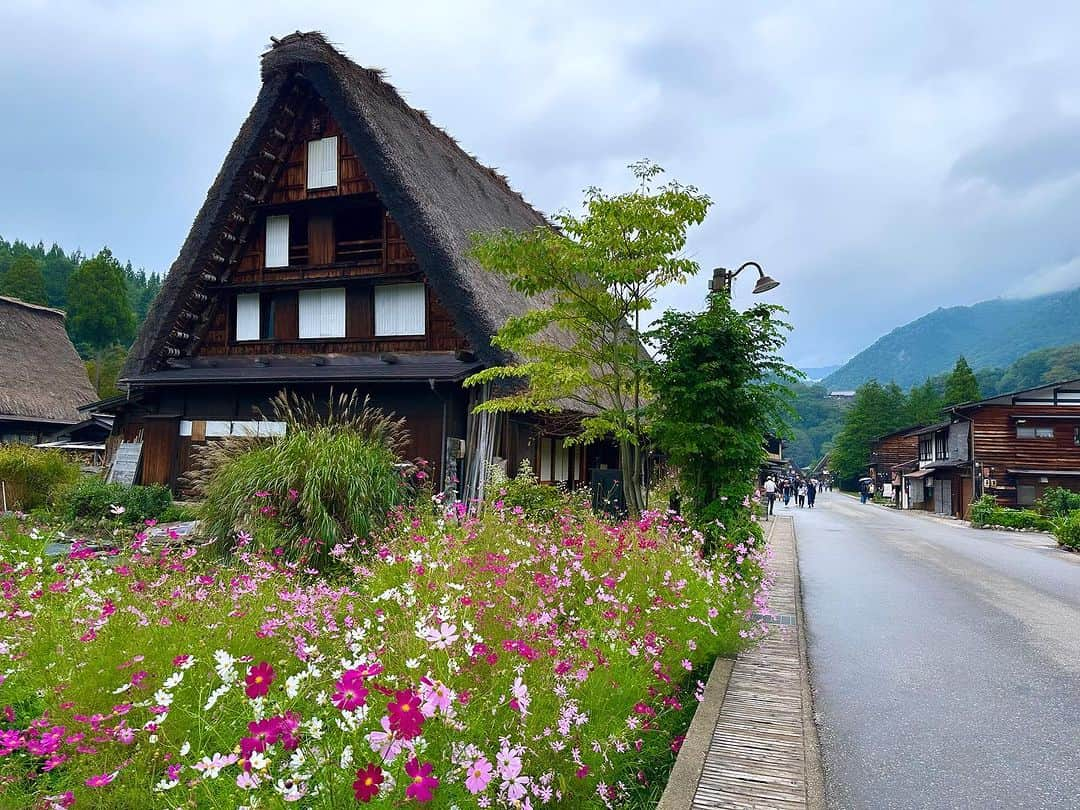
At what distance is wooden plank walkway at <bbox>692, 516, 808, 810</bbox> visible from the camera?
3291 millimetres

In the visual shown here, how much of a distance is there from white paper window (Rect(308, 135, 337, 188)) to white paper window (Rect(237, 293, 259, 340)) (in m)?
2.89

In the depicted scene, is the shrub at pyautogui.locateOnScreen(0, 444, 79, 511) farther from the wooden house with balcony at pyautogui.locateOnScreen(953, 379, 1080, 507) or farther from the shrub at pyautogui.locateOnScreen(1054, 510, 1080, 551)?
the wooden house with balcony at pyautogui.locateOnScreen(953, 379, 1080, 507)

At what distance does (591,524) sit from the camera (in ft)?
20.2

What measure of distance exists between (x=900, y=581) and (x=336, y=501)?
28.6 ft

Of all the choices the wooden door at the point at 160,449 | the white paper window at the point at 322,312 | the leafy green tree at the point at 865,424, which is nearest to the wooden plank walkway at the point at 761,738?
the white paper window at the point at 322,312

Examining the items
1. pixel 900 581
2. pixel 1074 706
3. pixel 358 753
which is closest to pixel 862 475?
pixel 900 581

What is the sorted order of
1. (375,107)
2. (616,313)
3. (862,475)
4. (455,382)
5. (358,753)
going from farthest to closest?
(862,475)
(375,107)
(455,382)
(616,313)
(358,753)

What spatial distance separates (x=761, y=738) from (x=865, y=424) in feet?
239

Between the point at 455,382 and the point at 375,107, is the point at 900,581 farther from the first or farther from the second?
the point at 375,107

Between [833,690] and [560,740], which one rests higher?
[560,740]

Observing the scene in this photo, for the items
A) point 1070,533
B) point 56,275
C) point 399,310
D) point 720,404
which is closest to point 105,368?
point 56,275

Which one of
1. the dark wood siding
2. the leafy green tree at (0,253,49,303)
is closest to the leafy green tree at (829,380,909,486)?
the dark wood siding

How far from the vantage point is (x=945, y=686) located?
5395 millimetres

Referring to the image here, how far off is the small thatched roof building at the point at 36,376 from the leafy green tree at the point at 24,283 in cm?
1702
